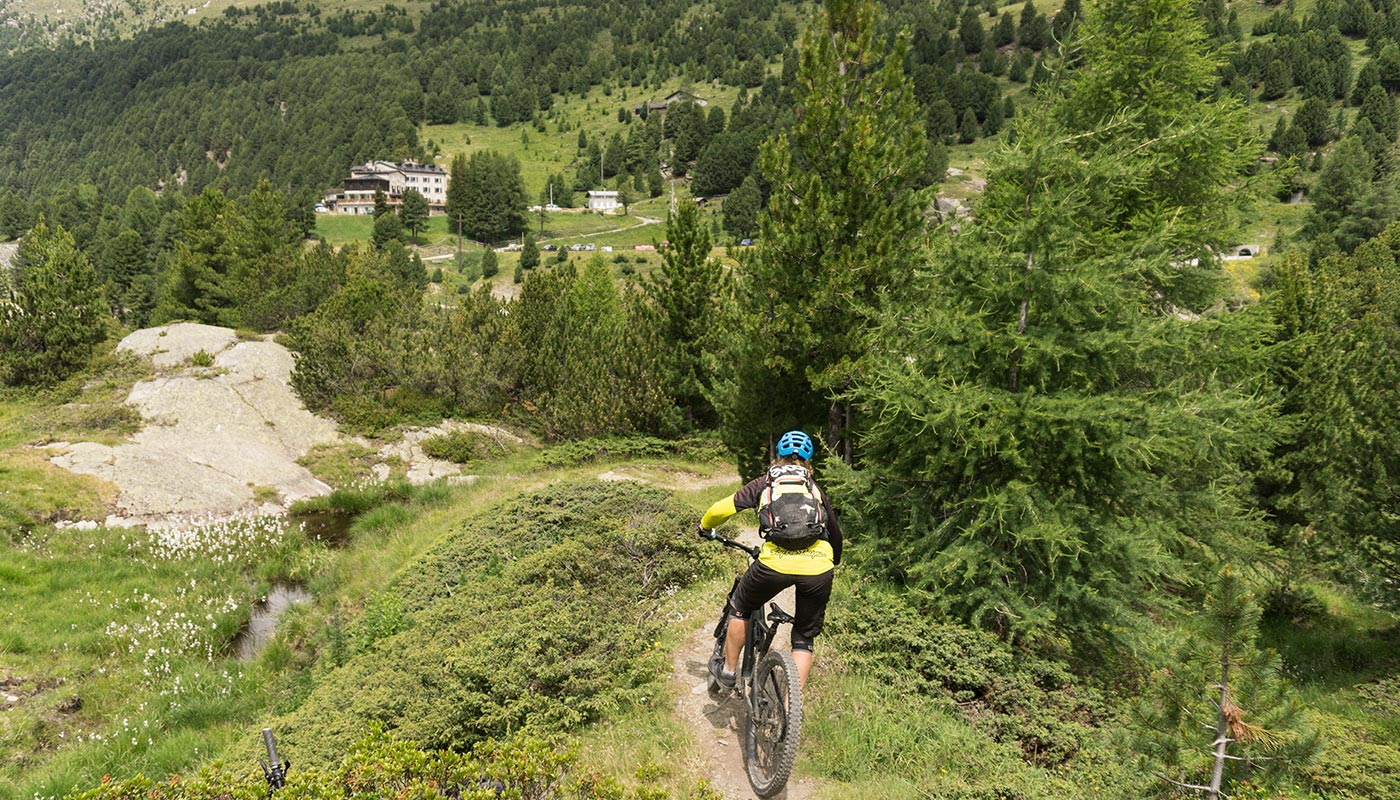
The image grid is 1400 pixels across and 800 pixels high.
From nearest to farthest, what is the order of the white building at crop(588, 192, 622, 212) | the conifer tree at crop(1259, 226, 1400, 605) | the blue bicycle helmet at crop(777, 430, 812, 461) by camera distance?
the blue bicycle helmet at crop(777, 430, 812, 461) → the conifer tree at crop(1259, 226, 1400, 605) → the white building at crop(588, 192, 622, 212)

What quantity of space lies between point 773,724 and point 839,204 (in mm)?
8886

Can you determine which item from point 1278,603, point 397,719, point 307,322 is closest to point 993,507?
point 397,719

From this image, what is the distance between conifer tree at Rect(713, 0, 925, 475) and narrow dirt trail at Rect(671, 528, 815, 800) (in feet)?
17.0

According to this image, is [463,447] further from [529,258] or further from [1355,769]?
[529,258]

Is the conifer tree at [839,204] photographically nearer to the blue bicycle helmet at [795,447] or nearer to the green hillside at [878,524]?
the green hillside at [878,524]

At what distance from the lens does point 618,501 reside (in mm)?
11445

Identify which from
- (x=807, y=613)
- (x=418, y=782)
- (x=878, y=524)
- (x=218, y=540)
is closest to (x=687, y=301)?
(x=218, y=540)

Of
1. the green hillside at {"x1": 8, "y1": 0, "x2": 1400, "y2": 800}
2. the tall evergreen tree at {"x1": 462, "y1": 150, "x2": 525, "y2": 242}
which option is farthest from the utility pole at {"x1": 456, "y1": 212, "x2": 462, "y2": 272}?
the green hillside at {"x1": 8, "y1": 0, "x2": 1400, "y2": 800}

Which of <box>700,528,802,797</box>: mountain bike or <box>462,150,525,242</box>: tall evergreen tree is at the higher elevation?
<box>700,528,802,797</box>: mountain bike

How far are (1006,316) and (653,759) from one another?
579 cm

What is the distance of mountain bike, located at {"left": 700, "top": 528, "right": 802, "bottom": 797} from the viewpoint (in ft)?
15.7

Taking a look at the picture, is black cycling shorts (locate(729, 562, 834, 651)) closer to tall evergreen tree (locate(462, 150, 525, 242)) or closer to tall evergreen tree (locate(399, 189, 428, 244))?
tall evergreen tree (locate(462, 150, 525, 242))

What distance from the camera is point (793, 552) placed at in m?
5.09

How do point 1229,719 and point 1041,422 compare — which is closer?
point 1229,719
